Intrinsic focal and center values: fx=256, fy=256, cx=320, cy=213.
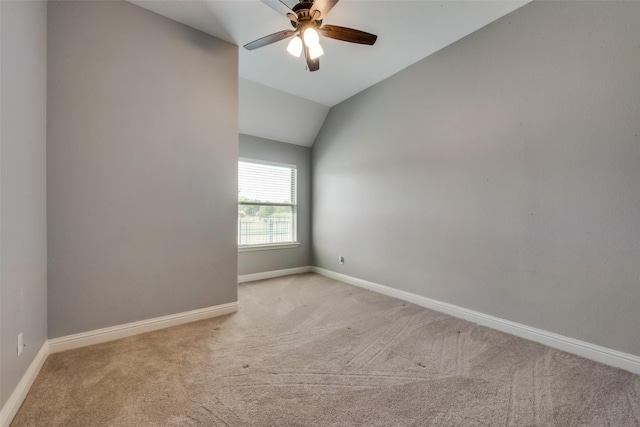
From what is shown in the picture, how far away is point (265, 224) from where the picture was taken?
4.30 metres

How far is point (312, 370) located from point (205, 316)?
1.40 meters

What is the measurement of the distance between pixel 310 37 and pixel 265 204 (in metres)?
2.73

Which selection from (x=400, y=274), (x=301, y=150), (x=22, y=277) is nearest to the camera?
(x=22, y=277)

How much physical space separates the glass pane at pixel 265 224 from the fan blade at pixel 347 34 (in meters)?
2.70

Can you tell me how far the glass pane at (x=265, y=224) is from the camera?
13.3 ft

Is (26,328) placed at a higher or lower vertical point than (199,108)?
lower

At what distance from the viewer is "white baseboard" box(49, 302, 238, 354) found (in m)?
1.99

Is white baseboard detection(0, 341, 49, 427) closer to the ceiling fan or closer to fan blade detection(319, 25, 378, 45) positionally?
the ceiling fan

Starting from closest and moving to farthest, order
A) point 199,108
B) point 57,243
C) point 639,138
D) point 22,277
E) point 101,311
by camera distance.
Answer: point 22,277, point 639,138, point 57,243, point 101,311, point 199,108

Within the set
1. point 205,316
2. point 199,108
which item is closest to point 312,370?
point 205,316

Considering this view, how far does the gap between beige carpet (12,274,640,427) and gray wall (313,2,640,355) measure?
19.1 inches

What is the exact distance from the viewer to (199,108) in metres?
2.56

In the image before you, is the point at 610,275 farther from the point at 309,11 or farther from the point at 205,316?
the point at 205,316

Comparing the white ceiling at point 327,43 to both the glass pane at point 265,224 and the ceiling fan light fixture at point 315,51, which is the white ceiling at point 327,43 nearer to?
the ceiling fan light fixture at point 315,51
